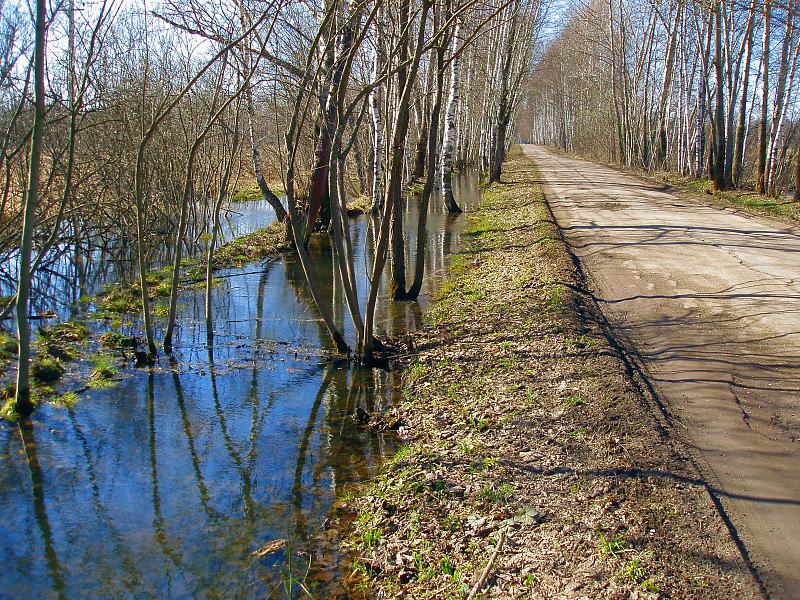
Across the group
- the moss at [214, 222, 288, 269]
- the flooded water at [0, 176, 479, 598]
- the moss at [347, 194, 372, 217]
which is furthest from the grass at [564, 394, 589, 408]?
the moss at [347, 194, 372, 217]

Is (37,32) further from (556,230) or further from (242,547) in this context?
(556,230)

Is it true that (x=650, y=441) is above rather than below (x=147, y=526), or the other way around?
above

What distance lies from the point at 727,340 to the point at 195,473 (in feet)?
18.2

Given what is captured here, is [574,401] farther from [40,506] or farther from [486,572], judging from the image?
[40,506]

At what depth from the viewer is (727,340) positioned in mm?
7215

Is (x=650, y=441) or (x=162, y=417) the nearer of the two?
(x=650, y=441)

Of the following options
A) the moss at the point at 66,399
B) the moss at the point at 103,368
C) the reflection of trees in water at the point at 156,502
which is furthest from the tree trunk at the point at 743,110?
the moss at the point at 66,399

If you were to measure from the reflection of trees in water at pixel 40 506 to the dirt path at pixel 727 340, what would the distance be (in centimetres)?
423

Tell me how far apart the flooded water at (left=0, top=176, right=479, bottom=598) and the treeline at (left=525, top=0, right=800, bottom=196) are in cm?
1105

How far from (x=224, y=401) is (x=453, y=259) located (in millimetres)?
7980

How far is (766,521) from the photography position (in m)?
3.98

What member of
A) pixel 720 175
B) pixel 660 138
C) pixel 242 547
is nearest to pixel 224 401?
pixel 242 547

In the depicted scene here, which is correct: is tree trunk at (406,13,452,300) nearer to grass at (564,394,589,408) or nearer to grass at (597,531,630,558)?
grass at (564,394,589,408)

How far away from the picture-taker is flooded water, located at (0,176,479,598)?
441cm
